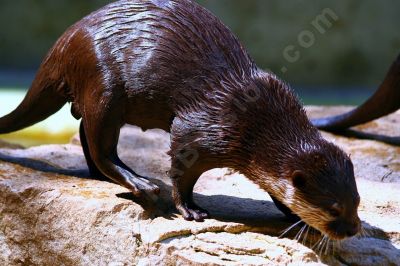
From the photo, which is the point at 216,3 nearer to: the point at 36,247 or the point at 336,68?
the point at 336,68

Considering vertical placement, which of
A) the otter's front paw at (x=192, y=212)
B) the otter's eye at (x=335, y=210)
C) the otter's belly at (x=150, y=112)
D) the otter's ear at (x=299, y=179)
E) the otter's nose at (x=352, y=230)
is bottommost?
the otter's front paw at (x=192, y=212)

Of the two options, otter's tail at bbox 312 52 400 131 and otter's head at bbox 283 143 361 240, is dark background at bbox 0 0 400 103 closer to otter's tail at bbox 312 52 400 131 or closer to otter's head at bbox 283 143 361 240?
otter's tail at bbox 312 52 400 131

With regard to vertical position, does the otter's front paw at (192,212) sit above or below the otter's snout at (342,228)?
below

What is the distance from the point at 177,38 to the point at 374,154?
5.27ft

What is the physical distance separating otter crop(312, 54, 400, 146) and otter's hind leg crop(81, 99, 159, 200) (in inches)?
69.1

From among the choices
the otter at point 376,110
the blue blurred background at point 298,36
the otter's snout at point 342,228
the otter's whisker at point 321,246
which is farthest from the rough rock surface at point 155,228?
the blue blurred background at point 298,36

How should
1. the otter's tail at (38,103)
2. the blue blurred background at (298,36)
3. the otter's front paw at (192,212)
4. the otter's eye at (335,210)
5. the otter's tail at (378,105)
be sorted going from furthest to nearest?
→ the blue blurred background at (298,36)
the otter's tail at (378,105)
the otter's tail at (38,103)
the otter's front paw at (192,212)
the otter's eye at (335,210)

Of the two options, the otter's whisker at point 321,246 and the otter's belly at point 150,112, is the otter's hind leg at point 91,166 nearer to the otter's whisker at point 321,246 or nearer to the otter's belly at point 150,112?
the otter's belly at point 150,112

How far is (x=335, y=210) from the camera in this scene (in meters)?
1.96

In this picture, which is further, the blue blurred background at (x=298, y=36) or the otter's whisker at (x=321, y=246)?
the blue blurred background at (x=298, y=36)

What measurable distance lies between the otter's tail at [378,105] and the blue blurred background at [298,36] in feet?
7.86

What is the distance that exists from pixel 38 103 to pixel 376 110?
6.52 ft

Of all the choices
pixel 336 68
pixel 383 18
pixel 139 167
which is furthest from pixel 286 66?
pixel 139 167

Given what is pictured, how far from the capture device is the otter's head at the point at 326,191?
1960 millimetres
